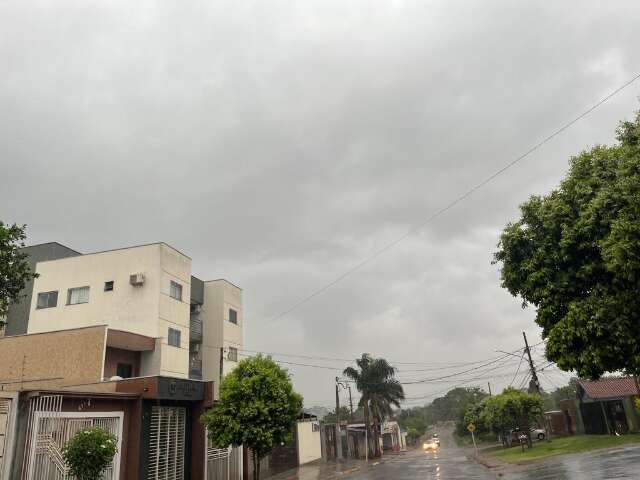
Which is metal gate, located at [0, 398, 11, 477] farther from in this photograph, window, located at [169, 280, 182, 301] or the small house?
the small house

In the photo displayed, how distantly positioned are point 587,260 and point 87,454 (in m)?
15.9

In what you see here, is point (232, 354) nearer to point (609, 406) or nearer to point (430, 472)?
point (430, 472)

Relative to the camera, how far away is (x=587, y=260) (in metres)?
12.2

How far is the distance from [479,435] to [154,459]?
68.4 metres

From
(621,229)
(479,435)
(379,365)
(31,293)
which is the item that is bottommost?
(479,435)

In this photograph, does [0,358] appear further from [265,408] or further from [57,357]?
[265,408]

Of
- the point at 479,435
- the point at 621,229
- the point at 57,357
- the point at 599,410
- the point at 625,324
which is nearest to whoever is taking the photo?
the point at 621,229

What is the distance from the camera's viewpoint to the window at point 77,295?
1425 inches

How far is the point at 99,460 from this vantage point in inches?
653

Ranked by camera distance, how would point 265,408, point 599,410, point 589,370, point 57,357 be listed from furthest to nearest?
point 599,410
point 57,357
point 265,408
point 589,370

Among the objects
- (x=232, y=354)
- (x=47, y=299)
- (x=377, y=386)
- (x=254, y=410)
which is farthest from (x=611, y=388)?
(x=47, y=299)

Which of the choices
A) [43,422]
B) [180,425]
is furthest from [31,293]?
[43,422]

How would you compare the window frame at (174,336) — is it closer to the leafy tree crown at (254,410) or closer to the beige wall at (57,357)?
the beige wall at (57,357)

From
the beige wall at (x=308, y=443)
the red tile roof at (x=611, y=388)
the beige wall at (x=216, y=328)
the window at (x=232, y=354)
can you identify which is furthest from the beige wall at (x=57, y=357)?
the red tile roof at (x=611, y=388)
